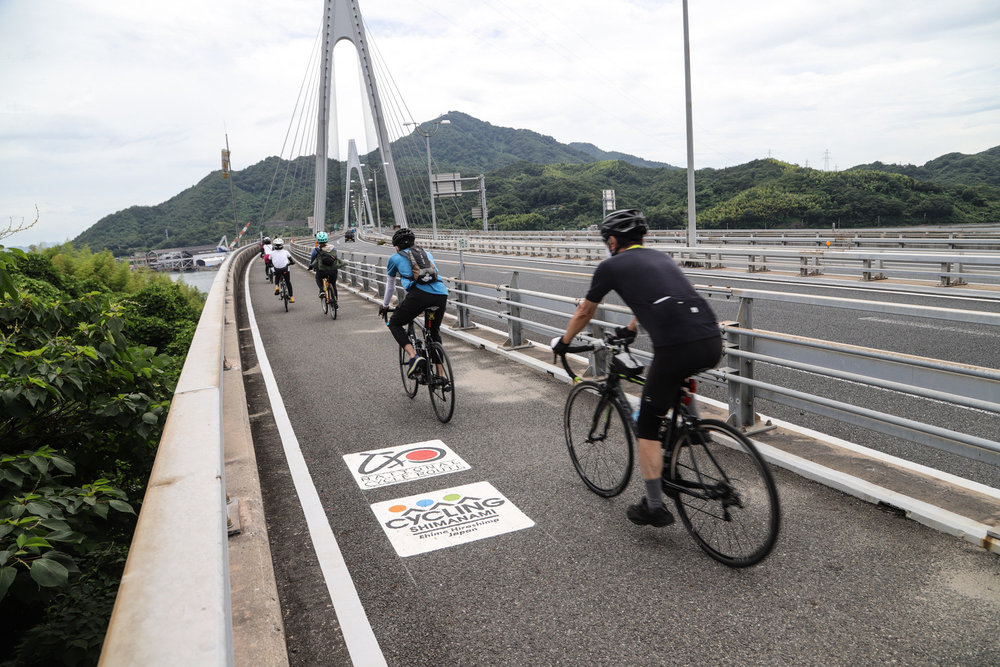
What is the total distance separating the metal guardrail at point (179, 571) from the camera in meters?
1.60

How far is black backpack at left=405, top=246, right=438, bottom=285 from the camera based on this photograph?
763 centimetres

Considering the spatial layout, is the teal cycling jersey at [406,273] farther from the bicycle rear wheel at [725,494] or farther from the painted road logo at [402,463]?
the bicycle rear wheel at [725,494]

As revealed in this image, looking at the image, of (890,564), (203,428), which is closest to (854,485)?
(890,564)

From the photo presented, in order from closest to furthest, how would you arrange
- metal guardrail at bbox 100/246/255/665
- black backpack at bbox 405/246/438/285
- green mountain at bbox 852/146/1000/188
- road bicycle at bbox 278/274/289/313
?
metal guardrail at bbox 100/246/255/665
black backpack at bbox 405/246/438/285
road bicycle at bbox 278/274/289/313
green mountain at bbox 852/146/1000/188

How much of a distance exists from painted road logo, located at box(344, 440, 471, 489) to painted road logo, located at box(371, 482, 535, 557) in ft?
1.46

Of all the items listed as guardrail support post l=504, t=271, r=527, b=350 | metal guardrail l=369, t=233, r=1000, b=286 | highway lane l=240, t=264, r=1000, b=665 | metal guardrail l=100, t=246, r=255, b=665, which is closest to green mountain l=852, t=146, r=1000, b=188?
metal guardrail l=369, t=233, r=1000, b=286

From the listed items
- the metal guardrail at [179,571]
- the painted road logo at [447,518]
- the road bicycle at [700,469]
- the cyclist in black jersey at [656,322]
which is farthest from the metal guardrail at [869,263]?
the metal guardrail at [179,571]

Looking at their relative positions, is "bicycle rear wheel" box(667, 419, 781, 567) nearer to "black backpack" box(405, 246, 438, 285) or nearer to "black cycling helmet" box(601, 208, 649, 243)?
"black cycling helmet" box(601, 208, 649, 243)

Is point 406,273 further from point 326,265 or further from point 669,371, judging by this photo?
point 326,265

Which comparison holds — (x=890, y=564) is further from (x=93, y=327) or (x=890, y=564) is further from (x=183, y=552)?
(x=93, y=327)

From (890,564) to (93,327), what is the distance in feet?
15.8

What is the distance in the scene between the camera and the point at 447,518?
486 cm

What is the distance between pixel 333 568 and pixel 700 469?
226cm

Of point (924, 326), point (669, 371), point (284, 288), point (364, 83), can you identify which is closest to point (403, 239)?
point (669, 371)
